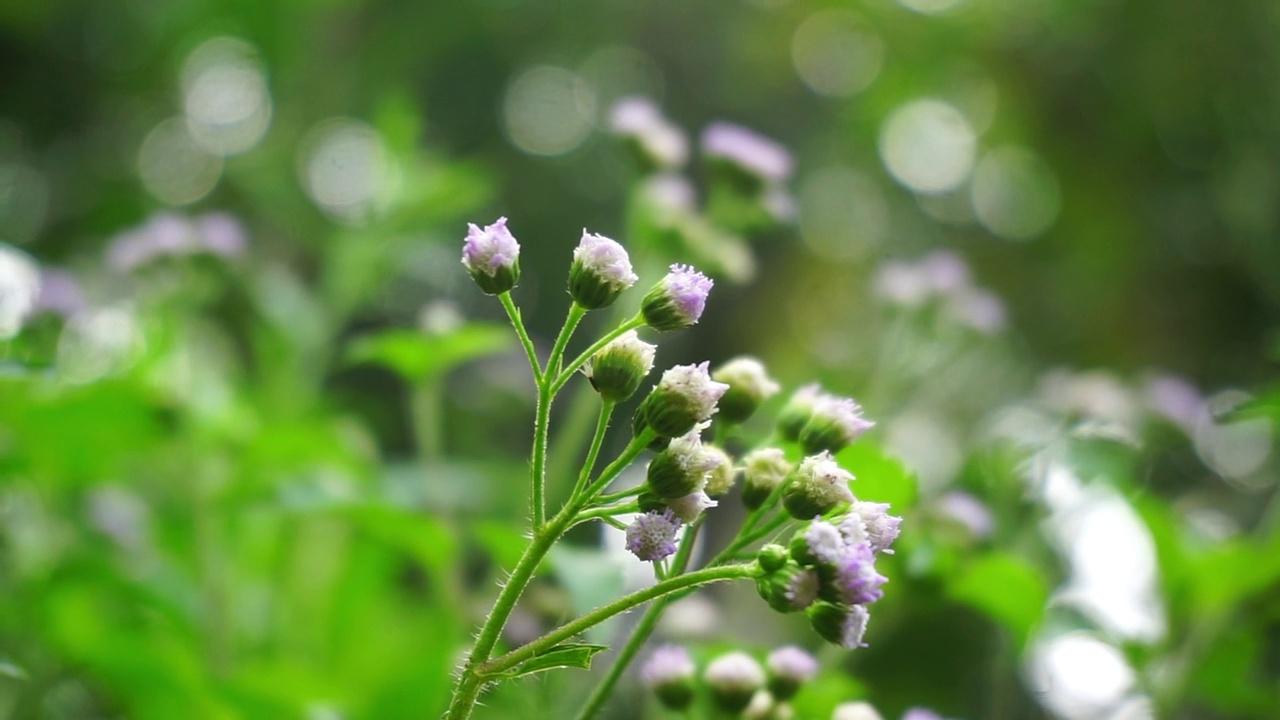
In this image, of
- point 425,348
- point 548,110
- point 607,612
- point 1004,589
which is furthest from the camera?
point 548,110

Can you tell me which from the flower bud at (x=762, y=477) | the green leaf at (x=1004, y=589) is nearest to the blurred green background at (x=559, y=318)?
the green leaf at (x=1004, y=589)

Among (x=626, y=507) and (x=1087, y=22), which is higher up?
(x=1087, y=22)

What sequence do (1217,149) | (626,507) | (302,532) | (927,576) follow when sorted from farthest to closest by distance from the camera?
(1217,149) < (302,532) < (927,576) < (626,507)

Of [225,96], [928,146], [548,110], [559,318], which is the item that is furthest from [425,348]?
[548,110]

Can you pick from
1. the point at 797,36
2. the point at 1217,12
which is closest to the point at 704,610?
the point at 1217,12

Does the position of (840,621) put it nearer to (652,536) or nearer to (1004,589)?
(652,536)

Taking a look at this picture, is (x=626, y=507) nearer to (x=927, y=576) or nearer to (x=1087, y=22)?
(x=927, y=576)

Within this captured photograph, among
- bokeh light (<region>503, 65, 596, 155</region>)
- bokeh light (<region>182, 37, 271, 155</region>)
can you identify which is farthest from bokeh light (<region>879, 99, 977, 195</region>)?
bokeh light (<region>182, 37, 271, 155</region>)
